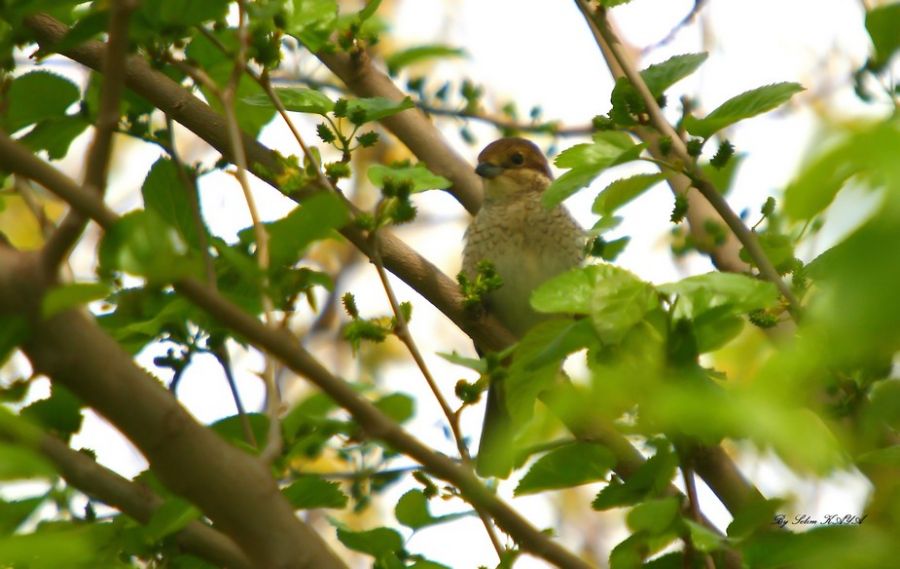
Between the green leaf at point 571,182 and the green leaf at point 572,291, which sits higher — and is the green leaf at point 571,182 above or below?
above

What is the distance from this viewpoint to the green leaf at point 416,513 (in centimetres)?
226

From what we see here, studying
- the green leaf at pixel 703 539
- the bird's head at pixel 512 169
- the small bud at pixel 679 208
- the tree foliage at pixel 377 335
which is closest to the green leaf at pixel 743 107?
the tree foliage at pixel 377 335

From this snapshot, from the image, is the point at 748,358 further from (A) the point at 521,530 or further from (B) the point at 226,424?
(B) the point at 226,424

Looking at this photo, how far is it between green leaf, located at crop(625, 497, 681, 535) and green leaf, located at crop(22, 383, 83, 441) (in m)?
1.04

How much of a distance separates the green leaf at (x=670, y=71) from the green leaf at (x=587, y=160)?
0.87ft

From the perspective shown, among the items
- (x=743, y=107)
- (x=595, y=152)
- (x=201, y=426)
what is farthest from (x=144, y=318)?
(x=743, y=107)

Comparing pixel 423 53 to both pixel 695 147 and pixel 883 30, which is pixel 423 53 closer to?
pixel 695 147

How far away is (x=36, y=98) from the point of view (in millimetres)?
2287

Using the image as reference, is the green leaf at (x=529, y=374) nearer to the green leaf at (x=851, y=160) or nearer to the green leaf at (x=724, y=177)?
the green leaf at (x=851, y=160)

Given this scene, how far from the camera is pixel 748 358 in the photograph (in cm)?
163

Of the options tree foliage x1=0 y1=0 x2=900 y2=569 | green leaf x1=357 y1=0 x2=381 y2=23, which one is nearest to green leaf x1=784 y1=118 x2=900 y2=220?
tree foliage x1=0 y1=0 x2=900 y2=569

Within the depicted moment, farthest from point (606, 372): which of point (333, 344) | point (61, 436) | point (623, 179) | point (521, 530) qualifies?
point (333, 344)

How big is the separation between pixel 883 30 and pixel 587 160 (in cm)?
58

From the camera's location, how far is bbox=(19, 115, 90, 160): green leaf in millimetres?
2365
